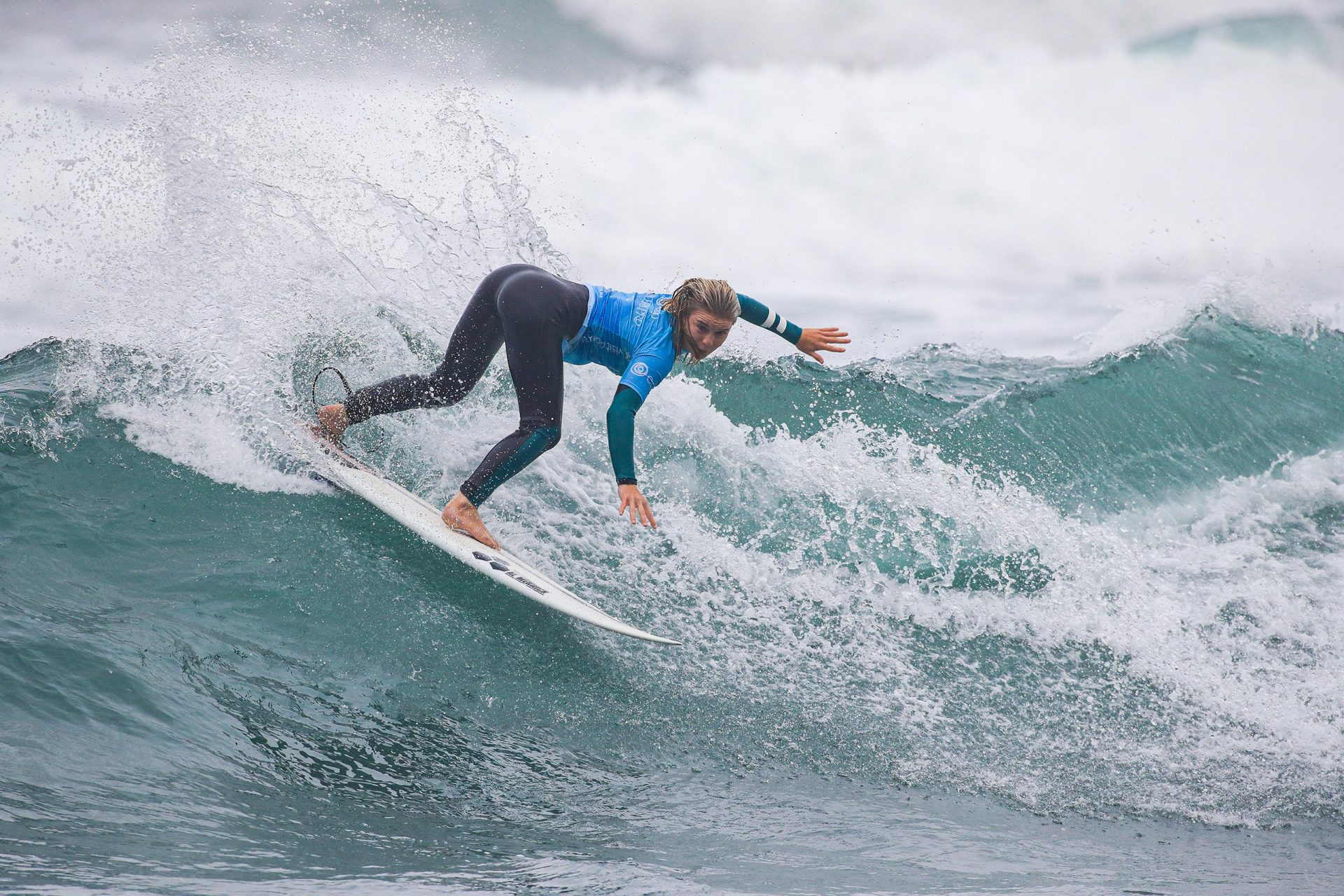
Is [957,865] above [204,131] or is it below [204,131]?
below

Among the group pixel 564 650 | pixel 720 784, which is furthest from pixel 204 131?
pixel 720 784

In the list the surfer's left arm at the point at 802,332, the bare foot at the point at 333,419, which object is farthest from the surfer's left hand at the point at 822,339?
the bare foot at the point at 333,419

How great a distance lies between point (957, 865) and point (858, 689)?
1.25m

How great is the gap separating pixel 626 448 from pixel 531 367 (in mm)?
705

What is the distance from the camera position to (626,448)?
3.72 meters

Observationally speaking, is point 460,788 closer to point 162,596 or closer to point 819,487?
point 162,596

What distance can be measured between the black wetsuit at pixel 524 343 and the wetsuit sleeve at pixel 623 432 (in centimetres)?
48

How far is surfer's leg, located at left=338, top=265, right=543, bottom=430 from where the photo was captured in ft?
14.2

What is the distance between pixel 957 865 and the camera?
2.85m

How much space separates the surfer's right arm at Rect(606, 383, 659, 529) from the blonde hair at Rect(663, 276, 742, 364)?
1.46 feet

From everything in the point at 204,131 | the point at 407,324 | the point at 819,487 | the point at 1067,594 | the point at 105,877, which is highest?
the point at 204,131

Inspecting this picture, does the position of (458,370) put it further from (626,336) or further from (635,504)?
(635,504)

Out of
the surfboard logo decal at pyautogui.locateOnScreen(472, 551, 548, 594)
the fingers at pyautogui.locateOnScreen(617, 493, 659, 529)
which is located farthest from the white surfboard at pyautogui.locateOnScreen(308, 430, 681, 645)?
the fingers at pyautogui.locateOnScreen(617, 493, 659, 529)

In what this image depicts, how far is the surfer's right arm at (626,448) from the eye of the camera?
367 cm
